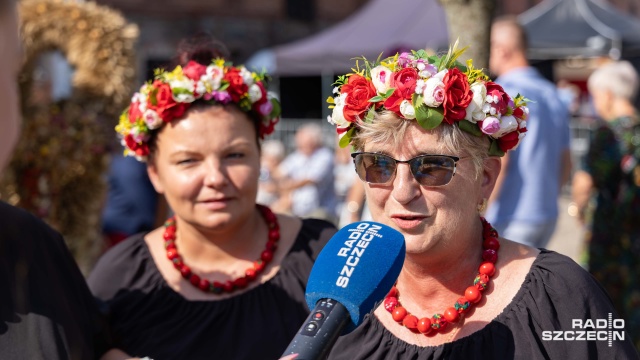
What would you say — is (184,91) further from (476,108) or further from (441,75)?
(476,108)

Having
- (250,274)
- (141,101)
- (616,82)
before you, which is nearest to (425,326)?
(250,274)

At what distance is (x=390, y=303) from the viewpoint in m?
2.83

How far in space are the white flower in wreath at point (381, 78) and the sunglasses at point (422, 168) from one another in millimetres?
195

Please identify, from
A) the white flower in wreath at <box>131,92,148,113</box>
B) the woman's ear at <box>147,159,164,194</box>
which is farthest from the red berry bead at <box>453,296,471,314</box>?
the white flower in wreath at <box>131,92,148,113</box>

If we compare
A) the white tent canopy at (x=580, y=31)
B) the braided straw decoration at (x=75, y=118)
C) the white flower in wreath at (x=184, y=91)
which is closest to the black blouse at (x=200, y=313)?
the white flower in wreath at (x=184, y=91)

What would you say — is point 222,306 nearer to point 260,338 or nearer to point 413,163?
point 260,338

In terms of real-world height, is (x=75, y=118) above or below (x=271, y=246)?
above

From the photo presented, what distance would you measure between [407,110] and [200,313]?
1313 millimetres

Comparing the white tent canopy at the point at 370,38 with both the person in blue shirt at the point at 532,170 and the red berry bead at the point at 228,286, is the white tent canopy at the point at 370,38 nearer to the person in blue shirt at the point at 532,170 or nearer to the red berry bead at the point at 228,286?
the person in blue shirt at the point at 532,170

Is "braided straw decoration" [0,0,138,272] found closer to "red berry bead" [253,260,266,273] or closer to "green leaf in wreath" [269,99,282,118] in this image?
"green leaf in wreath" [269,99,282,118]

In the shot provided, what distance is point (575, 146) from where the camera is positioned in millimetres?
14305

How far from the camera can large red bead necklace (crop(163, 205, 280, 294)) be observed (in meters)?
3.61

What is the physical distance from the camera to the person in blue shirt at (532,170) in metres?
5.86

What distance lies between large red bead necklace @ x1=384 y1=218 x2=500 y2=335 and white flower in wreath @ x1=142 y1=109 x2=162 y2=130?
1.34 m
